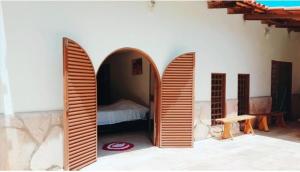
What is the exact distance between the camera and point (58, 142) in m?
6.04

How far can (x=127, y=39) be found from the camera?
7.34m

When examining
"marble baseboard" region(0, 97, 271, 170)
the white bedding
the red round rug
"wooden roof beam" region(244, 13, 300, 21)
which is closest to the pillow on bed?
the white bedding

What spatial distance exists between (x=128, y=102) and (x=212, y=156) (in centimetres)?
421

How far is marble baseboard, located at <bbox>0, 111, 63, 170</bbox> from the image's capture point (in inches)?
211

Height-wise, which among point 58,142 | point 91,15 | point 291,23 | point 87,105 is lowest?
point 58,142

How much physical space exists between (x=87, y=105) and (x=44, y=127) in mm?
1019

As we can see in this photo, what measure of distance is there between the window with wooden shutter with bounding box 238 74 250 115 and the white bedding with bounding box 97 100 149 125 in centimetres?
343

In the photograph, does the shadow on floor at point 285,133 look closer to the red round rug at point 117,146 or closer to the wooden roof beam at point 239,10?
the wooden roof beam at point 239,10

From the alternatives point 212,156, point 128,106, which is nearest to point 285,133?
point 212,156

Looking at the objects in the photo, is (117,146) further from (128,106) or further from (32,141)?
(32,141)

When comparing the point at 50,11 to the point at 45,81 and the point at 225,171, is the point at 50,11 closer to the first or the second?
the point at 45,81

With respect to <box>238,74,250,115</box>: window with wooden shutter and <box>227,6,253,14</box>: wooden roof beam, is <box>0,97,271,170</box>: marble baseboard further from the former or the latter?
<box>238,74,250,115</box>: window with wooden shutter

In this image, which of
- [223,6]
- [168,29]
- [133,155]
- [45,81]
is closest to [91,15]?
[45,81]

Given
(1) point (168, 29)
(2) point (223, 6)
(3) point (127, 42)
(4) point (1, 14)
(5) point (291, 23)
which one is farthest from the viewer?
(5) point (291, 23)
